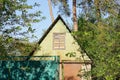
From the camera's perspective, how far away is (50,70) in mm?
14953

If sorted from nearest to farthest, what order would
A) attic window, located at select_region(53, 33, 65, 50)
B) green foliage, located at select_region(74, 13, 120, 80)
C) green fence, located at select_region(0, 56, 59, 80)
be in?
green foliage, located at select_region(74, 13, 120, 80) < green fence, located at select_region(0, 56, 59, 80) < attic window, located at select_region(53, 33, 65, 50)

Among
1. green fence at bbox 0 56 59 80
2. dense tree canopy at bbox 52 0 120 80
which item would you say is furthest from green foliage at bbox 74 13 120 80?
green fence at bbox 0 56 59 80

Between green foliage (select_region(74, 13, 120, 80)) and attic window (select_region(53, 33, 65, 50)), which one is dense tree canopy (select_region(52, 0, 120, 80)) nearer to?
green foliage (select_region(74, 13, 120, 80))

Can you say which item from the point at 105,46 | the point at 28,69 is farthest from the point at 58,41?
the point at 105,46

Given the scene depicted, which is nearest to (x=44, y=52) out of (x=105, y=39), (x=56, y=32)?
(x=56, y=32)

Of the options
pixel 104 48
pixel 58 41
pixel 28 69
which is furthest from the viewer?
pixel 58 41

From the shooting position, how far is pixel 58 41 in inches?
877

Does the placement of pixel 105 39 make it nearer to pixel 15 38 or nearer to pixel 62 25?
pixel 15 38

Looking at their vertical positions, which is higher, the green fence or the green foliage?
the green foliage

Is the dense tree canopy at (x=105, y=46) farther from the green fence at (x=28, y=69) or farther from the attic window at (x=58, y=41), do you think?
the attic window at (x=58, y=41)

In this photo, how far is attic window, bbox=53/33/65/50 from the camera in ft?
72.6

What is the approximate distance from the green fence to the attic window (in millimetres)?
6874

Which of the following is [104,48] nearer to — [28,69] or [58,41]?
[28,69]

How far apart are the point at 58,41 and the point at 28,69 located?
7.98m
